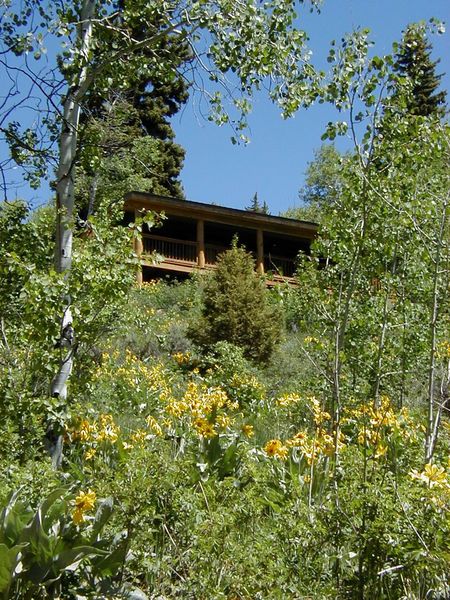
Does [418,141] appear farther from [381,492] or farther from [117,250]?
[381,492]

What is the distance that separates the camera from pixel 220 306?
13.3m

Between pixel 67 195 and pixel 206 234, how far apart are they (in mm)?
21152

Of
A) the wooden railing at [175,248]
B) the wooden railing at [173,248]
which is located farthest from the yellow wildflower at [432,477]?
the wooden railing at [173,248]

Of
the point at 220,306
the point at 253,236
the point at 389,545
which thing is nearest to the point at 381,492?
the point at 389,545

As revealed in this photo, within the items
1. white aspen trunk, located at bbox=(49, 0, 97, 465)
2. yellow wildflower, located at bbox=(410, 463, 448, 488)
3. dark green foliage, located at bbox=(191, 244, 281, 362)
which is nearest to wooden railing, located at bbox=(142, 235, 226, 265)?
dark green foliage, located at bbox=(191, 244, 281, 362)

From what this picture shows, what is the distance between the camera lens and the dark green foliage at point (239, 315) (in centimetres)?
1292

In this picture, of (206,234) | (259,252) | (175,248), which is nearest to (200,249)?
(175,248)

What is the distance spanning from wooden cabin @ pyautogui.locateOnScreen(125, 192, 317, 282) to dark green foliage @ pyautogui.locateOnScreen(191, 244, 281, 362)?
5917mm

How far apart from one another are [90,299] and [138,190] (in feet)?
56.2

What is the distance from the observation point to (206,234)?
26172 millimetres

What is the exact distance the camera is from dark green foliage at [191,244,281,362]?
12922 millimetres

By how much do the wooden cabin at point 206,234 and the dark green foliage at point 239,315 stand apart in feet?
19.4

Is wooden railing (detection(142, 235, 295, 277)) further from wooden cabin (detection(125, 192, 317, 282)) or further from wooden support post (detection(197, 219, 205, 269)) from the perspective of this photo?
wooden support post (detection(197, 219, 205, 269))

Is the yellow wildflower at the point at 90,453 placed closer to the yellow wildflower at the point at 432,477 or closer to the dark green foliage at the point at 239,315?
the yellow wildflower at the point at 432,477
